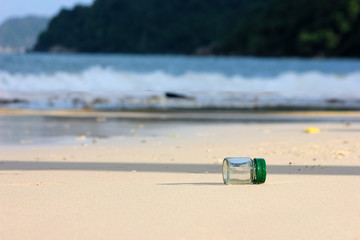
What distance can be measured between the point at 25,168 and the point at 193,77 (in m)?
26.4

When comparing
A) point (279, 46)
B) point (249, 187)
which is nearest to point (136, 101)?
point (249, 187)

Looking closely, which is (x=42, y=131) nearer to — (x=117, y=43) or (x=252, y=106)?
(x=252, y=106)

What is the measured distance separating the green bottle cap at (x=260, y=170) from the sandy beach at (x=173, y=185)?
0.42 feet

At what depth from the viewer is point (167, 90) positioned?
1041 inches

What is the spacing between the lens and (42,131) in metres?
10.4

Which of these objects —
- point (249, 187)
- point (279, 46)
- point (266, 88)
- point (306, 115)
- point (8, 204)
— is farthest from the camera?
point (279, 46)

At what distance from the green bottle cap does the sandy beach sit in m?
0.13

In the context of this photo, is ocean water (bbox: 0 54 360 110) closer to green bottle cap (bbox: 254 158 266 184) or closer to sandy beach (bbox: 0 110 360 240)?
sandy beach (bbox: 0 110 360 240)

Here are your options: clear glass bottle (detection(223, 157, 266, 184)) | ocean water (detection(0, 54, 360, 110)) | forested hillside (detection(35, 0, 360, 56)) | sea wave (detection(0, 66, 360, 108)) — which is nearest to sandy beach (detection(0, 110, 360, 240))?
clear glass bottle (detection(223, 157, 266, 184))

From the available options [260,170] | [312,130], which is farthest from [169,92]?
[260,170]

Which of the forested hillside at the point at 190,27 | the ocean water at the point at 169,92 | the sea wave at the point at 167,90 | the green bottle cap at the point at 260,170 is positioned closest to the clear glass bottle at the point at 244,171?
the green bottle cap at the point at 260,170

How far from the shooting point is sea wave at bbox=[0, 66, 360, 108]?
18703mm

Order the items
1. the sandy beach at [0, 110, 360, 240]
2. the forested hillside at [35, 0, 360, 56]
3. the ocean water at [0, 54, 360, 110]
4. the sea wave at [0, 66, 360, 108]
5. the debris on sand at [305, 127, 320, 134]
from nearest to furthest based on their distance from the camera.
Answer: the sandy beach at [0, 110, 360, 240] < the debris on sand at [305, 127, 320, 134] < the ocean water at [0, 54, 360, 110] < the sea wave at [0, 66, 360, 108] < the forested hillside at [35, 0, 360, 56]

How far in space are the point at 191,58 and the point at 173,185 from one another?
353 feet
